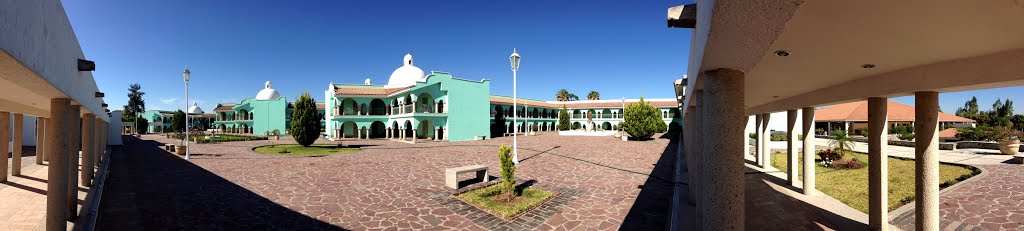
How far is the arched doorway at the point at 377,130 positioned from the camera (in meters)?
38.7

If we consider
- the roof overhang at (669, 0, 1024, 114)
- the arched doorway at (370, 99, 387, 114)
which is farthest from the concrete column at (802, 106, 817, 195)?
the arched doorway at (370, 99, 387, 114)

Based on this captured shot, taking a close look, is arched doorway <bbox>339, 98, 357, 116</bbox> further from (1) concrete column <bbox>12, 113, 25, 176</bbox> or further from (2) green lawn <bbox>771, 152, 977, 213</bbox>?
(2) green lawn <bbox>771, 152, 977, 213</bbox>

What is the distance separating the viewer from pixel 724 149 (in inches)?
138

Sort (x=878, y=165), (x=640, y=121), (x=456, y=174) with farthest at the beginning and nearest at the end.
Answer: (x=640, y=121), (x=456, y=174), (x=878, y=165)

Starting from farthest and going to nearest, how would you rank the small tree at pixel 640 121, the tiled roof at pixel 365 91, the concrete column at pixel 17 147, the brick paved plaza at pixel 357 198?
the tiled roof at pixel 365 91 → the small tree at pixel 640 121 → the concrete column at pixel 17 147 → the brick paved plaza at pixel 357 198

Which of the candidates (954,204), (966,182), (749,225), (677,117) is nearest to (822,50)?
(749,225)

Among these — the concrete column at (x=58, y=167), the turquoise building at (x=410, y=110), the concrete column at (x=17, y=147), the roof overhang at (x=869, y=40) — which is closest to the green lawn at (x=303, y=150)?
the turquoise building at (x=410, y=110)

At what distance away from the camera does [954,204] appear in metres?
8.97

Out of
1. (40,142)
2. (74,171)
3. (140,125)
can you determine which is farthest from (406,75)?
(140,125)

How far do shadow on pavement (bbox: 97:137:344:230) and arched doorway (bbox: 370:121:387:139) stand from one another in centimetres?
2659

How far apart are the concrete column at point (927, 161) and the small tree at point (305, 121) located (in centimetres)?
2650

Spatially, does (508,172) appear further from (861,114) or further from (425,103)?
(861,114)

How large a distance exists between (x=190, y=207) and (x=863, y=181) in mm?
18331

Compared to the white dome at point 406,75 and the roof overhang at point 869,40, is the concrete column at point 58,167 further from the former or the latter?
the white dome at point 406,75
